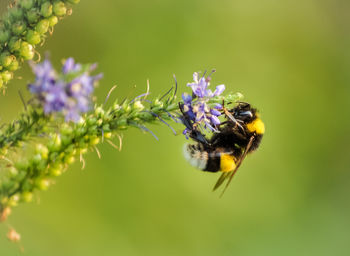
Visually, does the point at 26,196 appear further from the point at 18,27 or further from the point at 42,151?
the point at 18,27

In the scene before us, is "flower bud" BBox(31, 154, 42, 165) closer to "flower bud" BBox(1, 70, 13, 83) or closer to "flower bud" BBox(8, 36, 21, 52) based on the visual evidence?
"flower bud" BBox(1, 70, 13, 83)

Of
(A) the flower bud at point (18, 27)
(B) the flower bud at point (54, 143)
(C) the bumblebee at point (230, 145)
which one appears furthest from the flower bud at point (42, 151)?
(C) the bumblebee at point (230, 145)

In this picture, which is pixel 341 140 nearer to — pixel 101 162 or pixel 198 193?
pixel 198 193

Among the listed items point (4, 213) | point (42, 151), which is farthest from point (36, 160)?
point (4, 213)

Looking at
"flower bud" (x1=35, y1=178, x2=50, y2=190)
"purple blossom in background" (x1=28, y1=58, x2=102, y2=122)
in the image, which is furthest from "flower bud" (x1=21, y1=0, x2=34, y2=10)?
"flower bud" (x1=35, y1=178, x2=50, y2=190)

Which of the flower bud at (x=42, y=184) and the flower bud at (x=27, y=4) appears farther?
the flower bud at (x=27, y=4)

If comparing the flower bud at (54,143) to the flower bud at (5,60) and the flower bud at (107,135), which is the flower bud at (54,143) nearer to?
the flower bud at (107,135)
